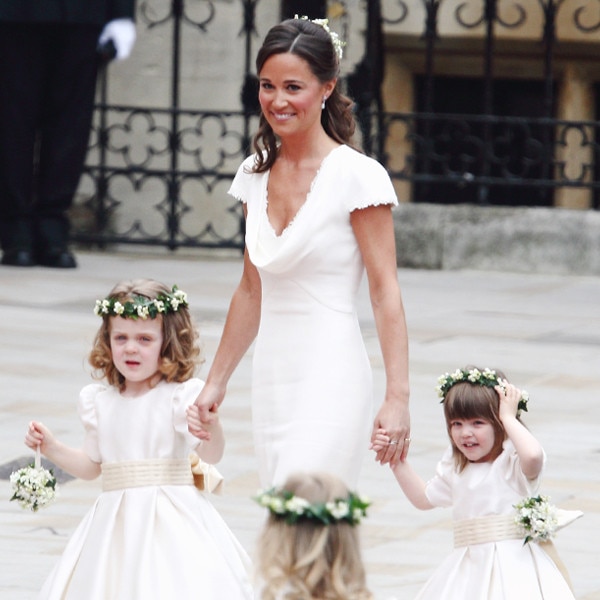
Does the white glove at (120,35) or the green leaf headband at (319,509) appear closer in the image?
the green leaf headband at (319,509)

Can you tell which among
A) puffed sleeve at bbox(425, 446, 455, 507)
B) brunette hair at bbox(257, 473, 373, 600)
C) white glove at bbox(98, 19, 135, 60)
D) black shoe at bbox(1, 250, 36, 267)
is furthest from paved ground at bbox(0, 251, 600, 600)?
brunette hair at bbox(257, 473, 373, 600)

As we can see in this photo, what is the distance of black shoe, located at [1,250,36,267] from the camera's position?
12.3 meters

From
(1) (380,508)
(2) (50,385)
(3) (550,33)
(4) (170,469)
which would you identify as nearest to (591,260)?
(3) (550,33)

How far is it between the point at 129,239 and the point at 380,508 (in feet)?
24.4

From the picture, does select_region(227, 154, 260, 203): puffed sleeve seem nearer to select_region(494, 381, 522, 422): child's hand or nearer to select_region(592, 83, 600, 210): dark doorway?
Answer: select_region(494, 381, 522, 422): child's hand

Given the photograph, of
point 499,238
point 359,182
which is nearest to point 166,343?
point 359,182

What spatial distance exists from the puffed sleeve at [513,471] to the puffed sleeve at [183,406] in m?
0.76

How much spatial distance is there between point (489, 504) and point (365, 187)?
0.87 meters

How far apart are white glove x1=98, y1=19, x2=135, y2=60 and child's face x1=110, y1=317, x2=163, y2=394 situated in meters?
7.55

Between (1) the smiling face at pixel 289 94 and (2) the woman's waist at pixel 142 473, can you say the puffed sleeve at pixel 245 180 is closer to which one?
(1) the smiling face at pixel 289 94

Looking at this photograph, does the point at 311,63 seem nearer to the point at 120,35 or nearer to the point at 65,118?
the point at 120,35

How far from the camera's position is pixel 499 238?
13.1 metres

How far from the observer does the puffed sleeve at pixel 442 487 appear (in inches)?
181

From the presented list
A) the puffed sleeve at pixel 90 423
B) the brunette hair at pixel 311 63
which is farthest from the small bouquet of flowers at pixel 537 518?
the puffed sleeve at pixel 90 423
